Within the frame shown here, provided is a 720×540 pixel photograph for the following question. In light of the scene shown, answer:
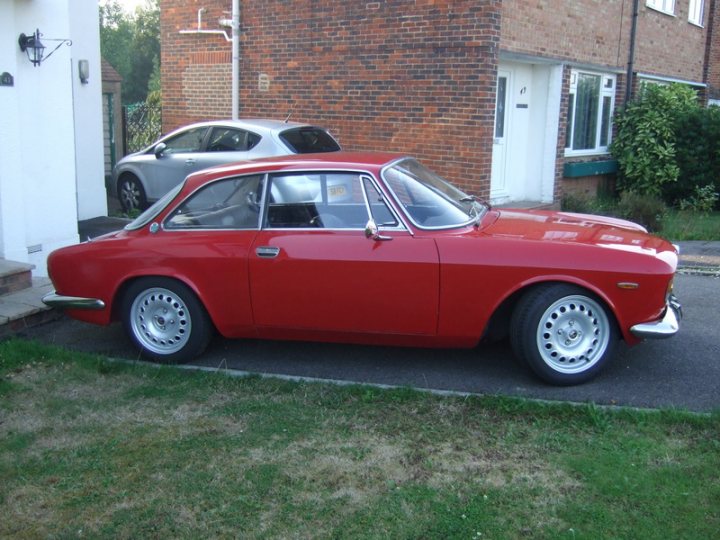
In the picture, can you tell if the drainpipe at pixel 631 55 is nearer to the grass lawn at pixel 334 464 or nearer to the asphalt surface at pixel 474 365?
the asphalt surface at pixel 474 365

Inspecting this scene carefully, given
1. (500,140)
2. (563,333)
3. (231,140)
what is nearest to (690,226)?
(500,140)

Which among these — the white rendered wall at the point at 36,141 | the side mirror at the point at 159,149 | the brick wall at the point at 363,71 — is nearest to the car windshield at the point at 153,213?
the white rendered wall at the point at 36,141

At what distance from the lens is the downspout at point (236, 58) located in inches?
533

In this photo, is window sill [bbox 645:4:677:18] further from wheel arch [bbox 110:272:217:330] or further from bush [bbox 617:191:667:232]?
wheel arch [bbox 110:272:217:330]

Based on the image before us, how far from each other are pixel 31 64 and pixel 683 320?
6.51 meters

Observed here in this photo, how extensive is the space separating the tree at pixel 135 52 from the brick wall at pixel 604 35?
22.9 meters

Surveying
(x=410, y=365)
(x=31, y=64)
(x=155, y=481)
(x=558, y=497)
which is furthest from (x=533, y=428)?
(x=31, y=64)

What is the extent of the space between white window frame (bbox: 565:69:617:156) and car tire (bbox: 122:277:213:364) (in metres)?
9.78

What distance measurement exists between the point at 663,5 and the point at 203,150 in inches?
423

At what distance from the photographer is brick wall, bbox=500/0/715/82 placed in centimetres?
1195

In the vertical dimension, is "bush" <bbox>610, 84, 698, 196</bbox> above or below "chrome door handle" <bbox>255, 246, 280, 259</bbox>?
above

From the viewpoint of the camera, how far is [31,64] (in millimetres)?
7812

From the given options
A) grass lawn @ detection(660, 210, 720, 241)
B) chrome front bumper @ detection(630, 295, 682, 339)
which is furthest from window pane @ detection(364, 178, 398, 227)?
grass lawn @ detection(660, 210, 720, 241)

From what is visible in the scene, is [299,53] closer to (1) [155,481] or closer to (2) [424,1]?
(2) [424,1]
